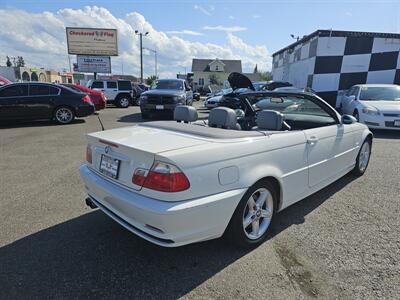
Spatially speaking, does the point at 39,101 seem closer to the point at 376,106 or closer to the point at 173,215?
the point at 173,215

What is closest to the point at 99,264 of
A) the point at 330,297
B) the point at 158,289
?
the point at 158,289

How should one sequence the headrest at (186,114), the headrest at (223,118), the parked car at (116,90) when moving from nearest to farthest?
the headrest at (223,118) < the headrest at (186,114) < the parked car at (116,90)

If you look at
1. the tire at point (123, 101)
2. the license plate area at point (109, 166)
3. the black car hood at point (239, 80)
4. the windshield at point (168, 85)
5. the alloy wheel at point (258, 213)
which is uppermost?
the black car hood at point (239, 80)

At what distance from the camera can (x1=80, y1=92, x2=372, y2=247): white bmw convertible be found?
2.14 meters

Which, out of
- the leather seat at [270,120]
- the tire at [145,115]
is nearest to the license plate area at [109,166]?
the leather seat at [270,120]

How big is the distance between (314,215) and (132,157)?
2.27 meters

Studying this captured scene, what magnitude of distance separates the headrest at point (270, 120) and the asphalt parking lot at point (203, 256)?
1.07 meters

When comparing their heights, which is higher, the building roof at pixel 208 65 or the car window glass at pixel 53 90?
the building roof at pixel 208 65

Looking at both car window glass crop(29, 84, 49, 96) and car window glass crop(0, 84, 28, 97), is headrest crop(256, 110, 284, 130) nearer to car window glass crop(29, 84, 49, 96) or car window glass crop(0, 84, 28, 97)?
car window glass crop(29, 84, 49, 96)

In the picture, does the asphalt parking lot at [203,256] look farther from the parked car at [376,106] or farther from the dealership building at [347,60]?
the dealership building at [347,60]

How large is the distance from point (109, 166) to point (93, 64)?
95.4 feet

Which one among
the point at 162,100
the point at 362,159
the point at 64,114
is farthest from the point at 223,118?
the point at 64,114

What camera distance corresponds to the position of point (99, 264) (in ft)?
8.03

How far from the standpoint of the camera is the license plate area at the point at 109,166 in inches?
98.6
